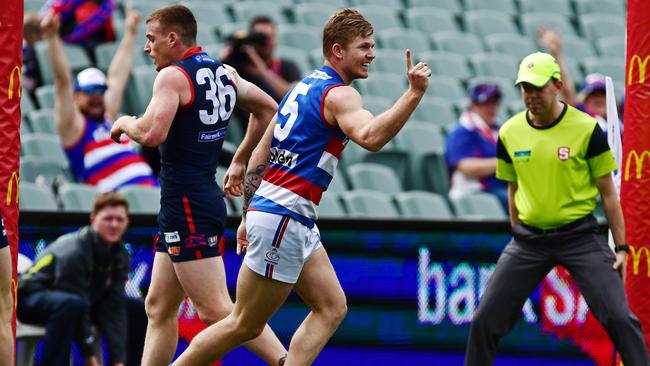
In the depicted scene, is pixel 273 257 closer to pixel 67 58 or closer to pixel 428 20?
pixel 67 58

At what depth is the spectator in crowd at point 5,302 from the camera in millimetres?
6570

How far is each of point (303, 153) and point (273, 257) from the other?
535 mm

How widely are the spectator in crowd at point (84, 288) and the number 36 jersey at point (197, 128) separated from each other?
1.74 meters

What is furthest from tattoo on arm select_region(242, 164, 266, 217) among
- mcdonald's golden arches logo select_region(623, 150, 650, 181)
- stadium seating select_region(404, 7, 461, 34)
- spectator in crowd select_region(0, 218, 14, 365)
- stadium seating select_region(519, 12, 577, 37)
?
stadium seating select_region(519, 12, 577, 37)

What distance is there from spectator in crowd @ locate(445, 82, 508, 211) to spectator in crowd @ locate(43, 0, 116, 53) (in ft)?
11.3

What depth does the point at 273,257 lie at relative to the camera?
22.1 ft

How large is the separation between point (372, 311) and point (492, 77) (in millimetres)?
6253

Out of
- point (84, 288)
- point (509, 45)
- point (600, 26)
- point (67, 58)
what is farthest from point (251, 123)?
point (600, 26)

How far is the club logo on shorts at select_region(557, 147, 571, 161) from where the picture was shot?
7719 millimetres

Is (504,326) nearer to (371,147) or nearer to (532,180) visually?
(532,180)

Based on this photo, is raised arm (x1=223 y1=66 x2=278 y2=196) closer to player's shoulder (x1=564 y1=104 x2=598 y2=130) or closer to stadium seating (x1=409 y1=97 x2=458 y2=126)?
player's shoulder (x1=564 y1=104 x2=598 y2=130)

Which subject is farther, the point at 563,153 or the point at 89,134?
the point at 89,134

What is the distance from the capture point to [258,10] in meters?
14.8

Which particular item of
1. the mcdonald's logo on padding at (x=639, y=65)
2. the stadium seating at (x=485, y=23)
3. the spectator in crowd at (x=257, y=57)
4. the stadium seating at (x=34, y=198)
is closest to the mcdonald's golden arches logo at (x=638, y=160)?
the mcdonald's logo on padding at (x=639, y=65)
